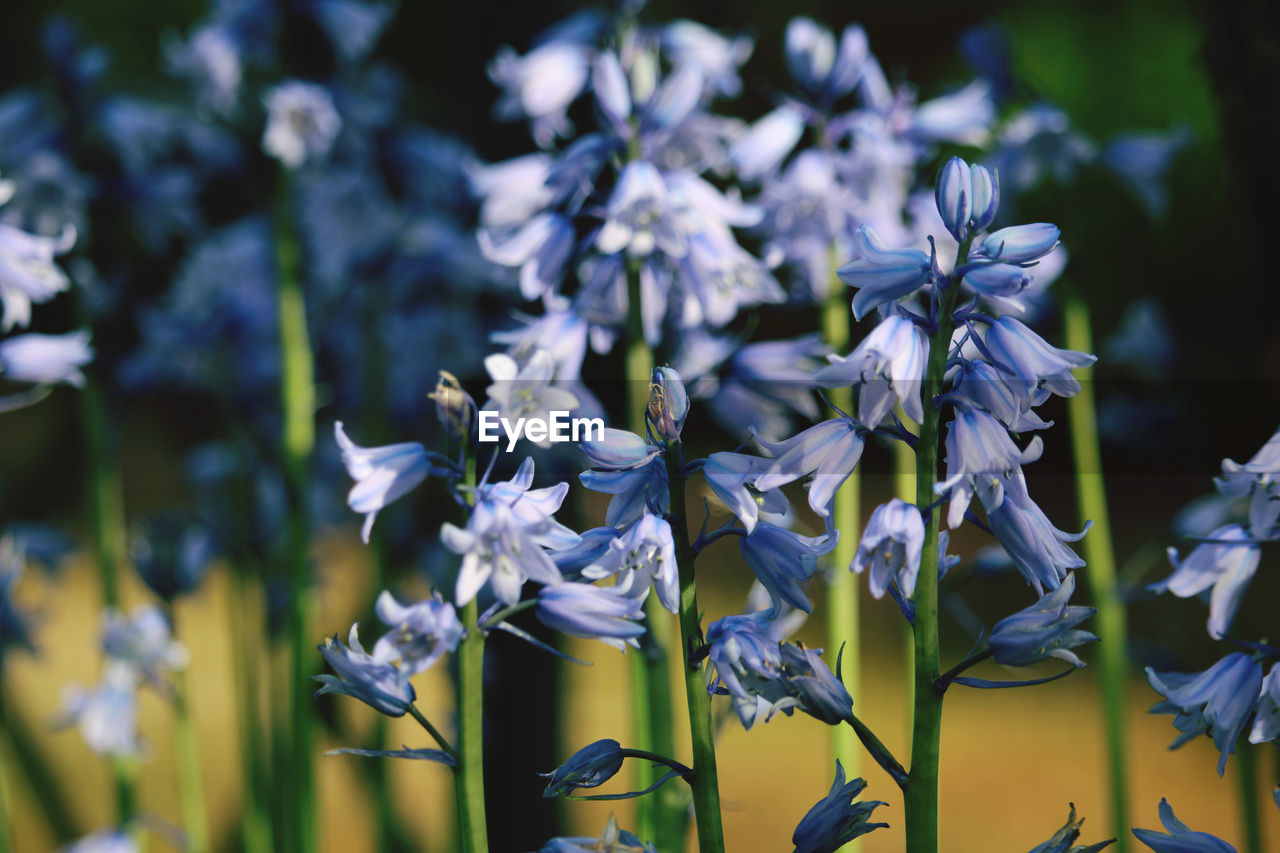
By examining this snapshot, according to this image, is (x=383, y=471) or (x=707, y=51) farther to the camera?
(x=707, y=51)

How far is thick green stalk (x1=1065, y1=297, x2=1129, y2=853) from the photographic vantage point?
177cm

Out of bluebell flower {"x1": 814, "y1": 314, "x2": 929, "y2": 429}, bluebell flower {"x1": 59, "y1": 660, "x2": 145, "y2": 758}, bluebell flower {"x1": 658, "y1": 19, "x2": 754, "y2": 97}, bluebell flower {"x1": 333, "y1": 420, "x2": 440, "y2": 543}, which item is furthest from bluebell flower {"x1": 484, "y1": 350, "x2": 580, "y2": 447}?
bluebell flower {"x1": 59, "y1": 660, "x2": 145, "y2": 758}

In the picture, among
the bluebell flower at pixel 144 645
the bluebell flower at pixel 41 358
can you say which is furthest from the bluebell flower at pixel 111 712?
the bluebell flower at pixel 41 358

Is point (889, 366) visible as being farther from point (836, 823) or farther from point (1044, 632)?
point (836, 823)

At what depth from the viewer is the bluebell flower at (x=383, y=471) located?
93cm

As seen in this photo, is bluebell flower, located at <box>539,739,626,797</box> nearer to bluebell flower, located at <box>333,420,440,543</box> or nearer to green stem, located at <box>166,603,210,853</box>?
bluebell flower, located at <box>333,420,440,543</box>

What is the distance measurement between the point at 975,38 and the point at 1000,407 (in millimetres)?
1326

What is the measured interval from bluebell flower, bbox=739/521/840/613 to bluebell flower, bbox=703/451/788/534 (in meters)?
0.02

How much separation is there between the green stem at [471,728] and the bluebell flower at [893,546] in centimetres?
32

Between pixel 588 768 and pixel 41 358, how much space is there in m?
0.97

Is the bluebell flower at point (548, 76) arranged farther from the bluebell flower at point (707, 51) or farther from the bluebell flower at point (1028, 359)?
the bluebell flower at point (1028, 359)

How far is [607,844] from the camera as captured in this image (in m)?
0.82

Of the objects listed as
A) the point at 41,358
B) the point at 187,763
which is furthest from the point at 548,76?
the point at 187,763

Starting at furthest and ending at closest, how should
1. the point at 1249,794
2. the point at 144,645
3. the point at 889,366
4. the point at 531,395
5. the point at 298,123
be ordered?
the point at 298,123
the point at 144,645
the point at 1249,794
the point at 531,395
the point at 889,366
